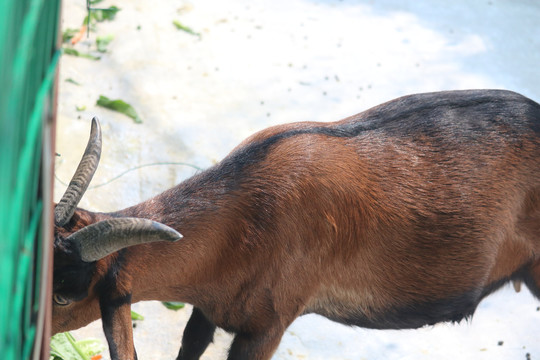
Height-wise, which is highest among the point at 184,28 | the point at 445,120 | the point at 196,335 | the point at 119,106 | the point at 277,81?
the point at 184,28

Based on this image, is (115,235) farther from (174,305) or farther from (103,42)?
(103,42)

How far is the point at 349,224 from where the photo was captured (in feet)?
12.9

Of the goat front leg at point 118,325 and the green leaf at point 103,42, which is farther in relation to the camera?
the green leaf at point 103,42

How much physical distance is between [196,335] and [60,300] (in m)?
1.21

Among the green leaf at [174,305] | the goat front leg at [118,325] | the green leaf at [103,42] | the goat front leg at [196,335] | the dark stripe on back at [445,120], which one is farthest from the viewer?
the green leaf at [103,42]

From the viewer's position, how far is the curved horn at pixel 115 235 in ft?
9.83

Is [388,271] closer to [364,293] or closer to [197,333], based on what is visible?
[364,293]

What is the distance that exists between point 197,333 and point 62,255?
55.3 inches

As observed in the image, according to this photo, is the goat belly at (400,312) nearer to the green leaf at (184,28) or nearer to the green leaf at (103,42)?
the green leaf at (103,42)

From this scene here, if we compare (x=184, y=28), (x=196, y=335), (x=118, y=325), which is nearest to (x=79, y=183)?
(x=118, y=325)

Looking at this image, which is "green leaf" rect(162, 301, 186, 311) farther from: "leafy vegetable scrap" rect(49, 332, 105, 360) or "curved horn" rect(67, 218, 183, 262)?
"curved horn" rect(67, 218, 183, 262)

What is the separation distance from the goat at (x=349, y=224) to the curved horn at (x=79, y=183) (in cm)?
1

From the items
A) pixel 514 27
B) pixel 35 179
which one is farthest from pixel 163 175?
pixel 514 27

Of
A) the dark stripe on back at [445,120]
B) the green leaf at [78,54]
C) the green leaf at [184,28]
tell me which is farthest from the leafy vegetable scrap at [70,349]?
the green leaf at [184,28]
